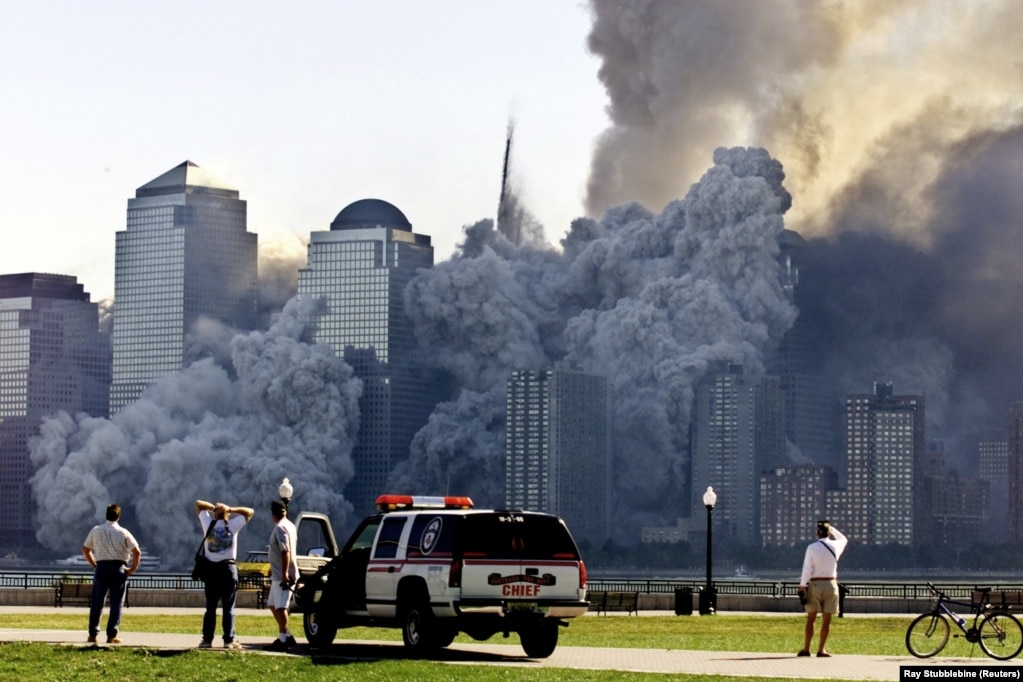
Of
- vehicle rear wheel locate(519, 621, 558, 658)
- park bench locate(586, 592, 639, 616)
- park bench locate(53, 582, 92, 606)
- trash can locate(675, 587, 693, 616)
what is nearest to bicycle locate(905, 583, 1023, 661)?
vehicle rear wheel locate(519, 621, 558, 658)

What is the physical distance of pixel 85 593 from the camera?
64.3m

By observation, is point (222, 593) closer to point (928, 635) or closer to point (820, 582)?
point (820, 582)

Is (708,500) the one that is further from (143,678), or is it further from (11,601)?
(143,678)

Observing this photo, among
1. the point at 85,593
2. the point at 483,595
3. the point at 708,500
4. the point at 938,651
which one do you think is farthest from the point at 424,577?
the point at 708,500

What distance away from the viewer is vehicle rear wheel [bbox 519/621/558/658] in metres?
36.1

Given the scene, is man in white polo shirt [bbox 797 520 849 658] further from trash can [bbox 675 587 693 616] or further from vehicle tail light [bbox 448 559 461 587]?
trash can [bbox 675 587 693 616]

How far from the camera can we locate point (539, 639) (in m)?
36.2

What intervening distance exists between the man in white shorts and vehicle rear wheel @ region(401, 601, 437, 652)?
219cm

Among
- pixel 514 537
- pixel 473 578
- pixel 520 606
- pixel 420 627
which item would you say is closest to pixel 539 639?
pixel 520 606

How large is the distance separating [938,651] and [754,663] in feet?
10.3

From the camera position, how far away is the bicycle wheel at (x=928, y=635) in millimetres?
35469

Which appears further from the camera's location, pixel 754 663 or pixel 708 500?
pixel 708 500

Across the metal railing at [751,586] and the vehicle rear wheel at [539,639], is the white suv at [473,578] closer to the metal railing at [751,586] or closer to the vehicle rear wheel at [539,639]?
the vehicle rear wheel at [539,639]

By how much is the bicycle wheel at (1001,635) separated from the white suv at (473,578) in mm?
6675
